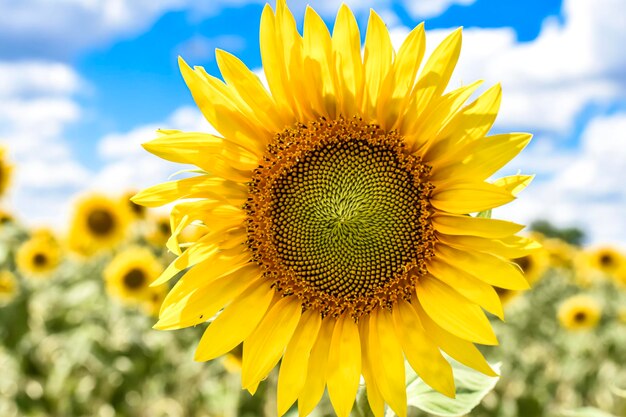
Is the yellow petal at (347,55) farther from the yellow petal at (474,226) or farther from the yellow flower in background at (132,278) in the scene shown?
the yellow flower in background at (132,278)

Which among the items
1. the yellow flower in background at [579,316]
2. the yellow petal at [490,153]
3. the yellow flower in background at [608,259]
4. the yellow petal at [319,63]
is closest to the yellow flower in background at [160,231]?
the yellow flower in background at [579,316]

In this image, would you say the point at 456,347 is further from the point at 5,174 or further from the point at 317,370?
the point at 5,174

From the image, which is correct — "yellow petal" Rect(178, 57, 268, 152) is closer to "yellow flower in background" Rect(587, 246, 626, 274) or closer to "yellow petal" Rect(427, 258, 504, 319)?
"yellow petal" Rect(427, 258, 504, 319)

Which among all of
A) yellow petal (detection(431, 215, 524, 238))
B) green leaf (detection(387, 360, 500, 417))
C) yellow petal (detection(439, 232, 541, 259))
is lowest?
green leaf (detection(387, 360, 500, 417))

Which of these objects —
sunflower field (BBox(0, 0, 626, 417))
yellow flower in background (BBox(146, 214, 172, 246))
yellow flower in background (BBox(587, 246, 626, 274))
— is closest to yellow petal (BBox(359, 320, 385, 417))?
sunflower field (BBox(0, 0, 626, 417))

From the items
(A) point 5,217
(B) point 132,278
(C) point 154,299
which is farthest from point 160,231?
(A) point 5,217

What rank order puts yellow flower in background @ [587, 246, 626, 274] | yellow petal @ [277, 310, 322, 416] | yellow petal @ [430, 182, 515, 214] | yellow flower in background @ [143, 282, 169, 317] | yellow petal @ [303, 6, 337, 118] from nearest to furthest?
yellow petal @ [430, 182, 515, 214] < yellow petal @ [303, 6, 337, 118] < yellow petal @ [277, 310, 322, 416] < yellow flower in background @ [143, 282, 169, 317] < yellow flower in background @ [587, 246, 626, 274]

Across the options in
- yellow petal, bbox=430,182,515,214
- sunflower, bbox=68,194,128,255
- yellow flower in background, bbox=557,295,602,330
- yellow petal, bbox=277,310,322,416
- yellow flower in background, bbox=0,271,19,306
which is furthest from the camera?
A: sunflower, bbox=68,194,128,255
